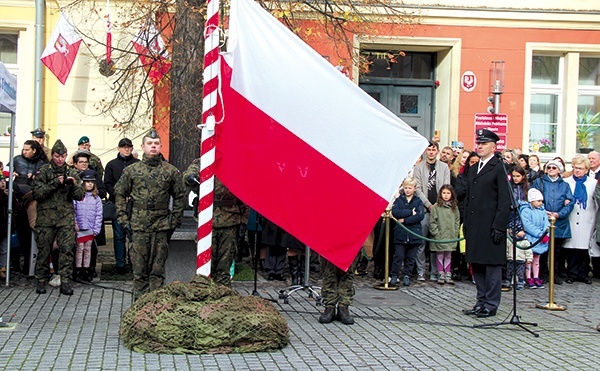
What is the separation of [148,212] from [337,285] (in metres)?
2.20

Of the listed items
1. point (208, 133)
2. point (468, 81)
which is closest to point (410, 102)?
point (468, 81)

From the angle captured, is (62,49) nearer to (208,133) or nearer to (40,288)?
(40,288)

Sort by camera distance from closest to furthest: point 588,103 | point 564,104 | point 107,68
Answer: point 107,68 → point 564,104 → point 588,103

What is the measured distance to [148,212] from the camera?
997 cm

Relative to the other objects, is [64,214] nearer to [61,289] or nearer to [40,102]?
[61,289]

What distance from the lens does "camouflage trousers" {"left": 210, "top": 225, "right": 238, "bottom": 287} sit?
1017cm

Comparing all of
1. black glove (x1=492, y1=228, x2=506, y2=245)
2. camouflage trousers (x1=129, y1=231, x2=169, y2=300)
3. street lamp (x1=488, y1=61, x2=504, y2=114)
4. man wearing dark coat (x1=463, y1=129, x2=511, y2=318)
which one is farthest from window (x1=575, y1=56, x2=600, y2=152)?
camouflage trousers (x1=129, y1=231, x2=169, y2=300)

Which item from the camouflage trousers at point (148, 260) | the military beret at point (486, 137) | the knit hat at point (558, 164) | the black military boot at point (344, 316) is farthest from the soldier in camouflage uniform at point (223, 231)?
the knit hat at point (558, 164)

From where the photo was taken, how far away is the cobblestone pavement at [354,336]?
7.72 meters

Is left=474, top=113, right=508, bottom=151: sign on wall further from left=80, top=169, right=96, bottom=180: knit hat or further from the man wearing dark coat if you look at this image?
left=80, top=169, right=96, bottom=180: knit hat

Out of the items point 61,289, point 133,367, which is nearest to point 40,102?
point 61,289

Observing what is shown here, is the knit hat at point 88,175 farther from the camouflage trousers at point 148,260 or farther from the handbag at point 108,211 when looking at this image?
the camouflage trousers at point 148,260

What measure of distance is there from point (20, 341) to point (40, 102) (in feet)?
34.4

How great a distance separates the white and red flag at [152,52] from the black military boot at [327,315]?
5.96m
